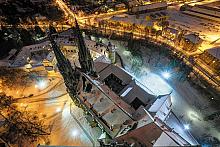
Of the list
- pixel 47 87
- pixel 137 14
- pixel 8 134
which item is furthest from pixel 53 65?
pixel 137 14

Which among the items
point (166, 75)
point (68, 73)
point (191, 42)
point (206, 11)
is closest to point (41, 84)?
point (68, 73)

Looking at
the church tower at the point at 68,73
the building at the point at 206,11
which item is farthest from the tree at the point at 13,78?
the building at the point at 206,11

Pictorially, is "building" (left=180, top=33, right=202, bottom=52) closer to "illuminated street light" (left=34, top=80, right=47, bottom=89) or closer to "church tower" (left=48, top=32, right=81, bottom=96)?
"church tower" (left=48, top=32, right=81, bottom=96)

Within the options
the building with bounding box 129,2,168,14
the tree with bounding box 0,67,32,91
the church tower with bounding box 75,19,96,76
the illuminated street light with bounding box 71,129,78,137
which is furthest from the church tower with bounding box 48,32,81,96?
the building with bounding box 129,2,168,14

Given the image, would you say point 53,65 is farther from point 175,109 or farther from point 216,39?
point 216,39

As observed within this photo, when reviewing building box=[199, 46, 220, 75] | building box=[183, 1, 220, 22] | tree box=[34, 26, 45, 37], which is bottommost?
building box=[199, 46, 220, 75]

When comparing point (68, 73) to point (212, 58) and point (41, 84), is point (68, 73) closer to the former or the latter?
point (41, 84)

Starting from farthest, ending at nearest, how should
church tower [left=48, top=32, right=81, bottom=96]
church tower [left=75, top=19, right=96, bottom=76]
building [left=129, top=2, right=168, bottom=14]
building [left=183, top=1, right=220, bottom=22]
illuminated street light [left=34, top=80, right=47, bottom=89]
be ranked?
building [left=129, top=2, right=168, bottom=14]
building [left=183, top=1, right=220, bottom=22]
illuminated street light [left=34, top=80, right=47, bottom=89]
church tower [left=48, top=32, right=81, bottom=96]
church tower [left=75, top=19, right=96, bottom=76]

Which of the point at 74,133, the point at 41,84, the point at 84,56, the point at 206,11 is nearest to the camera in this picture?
the point at 84,56
